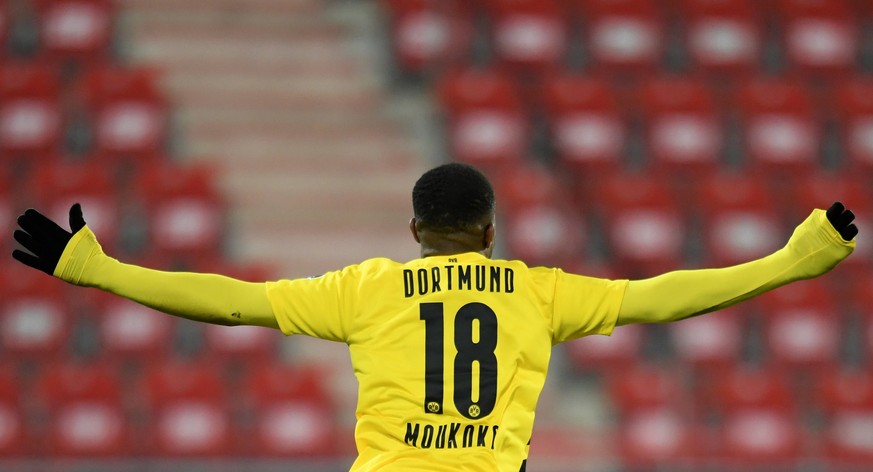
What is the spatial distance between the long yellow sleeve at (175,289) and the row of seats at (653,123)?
535 centimetres

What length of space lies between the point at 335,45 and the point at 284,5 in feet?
1.43

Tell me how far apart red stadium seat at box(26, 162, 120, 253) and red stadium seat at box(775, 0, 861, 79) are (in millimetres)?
4346

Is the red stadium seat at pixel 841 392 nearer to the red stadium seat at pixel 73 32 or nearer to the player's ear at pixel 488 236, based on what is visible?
the red stadium seat at pixel 73 32

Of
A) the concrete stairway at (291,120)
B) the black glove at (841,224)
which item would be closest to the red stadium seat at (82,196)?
the concrete stairway at (291,120)

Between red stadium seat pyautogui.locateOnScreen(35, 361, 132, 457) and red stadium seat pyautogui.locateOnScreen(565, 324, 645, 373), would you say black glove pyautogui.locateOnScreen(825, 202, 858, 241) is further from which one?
red stadium seat pyautogui.locateOnScreen(35, 361, 132, 457)

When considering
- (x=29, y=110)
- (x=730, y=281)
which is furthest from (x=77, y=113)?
(x=730, y=281)

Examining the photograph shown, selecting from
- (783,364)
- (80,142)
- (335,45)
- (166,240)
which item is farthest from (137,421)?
(783,364)

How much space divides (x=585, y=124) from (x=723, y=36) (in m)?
1.23

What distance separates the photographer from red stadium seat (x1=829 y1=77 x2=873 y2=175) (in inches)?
317

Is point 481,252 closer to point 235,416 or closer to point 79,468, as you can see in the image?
point 79,468

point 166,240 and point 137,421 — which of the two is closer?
point 137,421

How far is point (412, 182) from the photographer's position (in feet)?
A: 25.9

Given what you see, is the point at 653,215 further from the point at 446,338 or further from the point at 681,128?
the point at 446,338

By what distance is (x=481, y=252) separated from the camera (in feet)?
7.85
